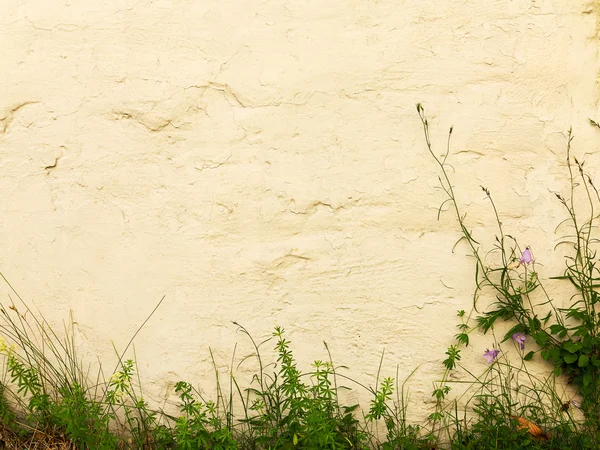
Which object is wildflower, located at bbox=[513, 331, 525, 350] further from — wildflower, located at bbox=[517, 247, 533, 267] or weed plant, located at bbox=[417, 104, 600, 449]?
wildflower, located at bbox=[517, 247, 533, 267]

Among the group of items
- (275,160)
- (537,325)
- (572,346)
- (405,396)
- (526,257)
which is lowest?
(405,396)

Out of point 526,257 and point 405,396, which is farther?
point 405,396

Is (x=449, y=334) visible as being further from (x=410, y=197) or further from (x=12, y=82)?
(x=12, y=82)

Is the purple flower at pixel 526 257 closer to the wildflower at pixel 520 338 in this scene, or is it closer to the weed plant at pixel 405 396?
the weed plant at pixel 405 396

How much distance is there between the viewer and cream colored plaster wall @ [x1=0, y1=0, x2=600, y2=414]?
128 inches

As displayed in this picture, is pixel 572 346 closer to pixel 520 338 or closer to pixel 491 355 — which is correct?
pixel 520 338

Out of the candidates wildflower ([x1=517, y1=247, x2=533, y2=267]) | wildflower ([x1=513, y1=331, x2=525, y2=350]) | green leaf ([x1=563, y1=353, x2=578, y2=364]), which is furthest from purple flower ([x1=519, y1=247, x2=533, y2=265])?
green leaf ([x1=563, y1=353, x2=578, y2=364])

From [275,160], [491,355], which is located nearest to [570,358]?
[491,355]

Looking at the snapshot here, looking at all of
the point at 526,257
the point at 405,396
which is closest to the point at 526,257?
the point at 526,257

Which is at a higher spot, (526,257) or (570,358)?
(526,257)

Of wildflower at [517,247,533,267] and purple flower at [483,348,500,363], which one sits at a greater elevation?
wildflower at [517,247,533,267]

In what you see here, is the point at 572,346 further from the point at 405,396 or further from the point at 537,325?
the point at 405,396

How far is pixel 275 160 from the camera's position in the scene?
133 inches

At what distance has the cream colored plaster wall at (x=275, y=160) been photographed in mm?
3244
